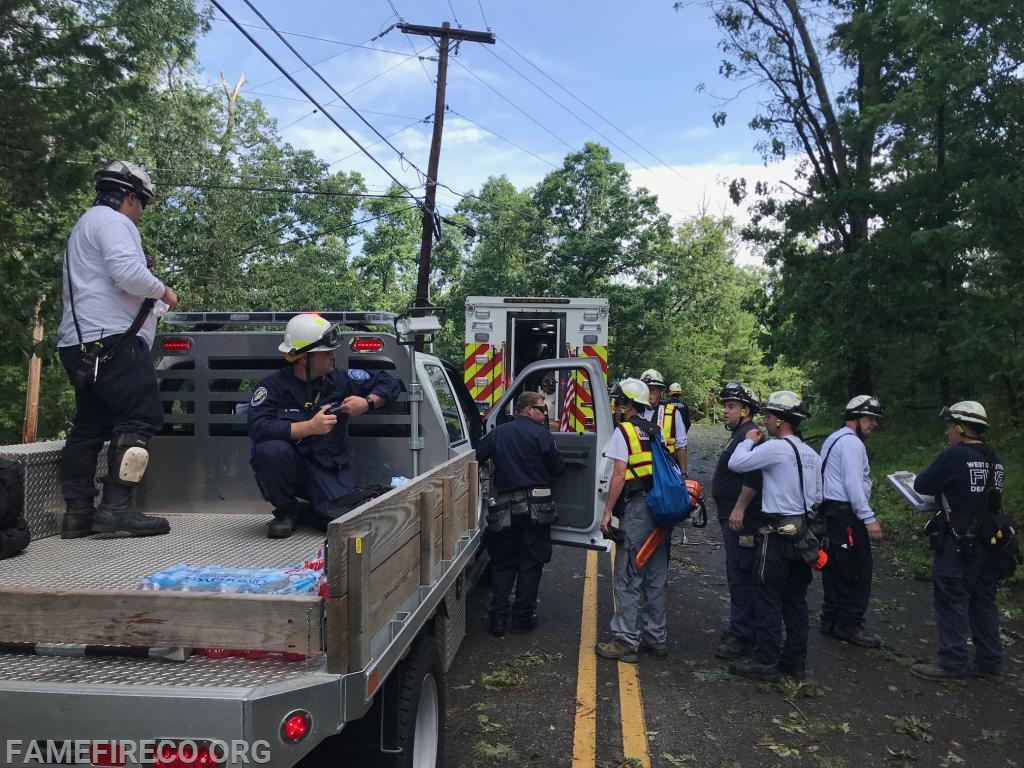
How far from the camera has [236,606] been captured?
7.60 feet

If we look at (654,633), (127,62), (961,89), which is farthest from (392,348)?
(961,89)

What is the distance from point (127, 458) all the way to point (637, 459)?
3.31 m

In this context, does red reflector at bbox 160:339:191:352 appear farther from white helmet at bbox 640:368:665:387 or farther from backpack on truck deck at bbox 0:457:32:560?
white helmet at bbox 640:368:665:387

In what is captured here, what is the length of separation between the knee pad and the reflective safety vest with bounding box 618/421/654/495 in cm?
316

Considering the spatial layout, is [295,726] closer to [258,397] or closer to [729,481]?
[258,397]

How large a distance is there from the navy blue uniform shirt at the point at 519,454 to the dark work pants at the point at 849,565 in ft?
7.23

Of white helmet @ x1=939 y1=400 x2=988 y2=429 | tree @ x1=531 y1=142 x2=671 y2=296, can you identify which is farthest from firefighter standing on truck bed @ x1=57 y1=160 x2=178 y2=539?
tree @ x1=531 y1=142 x2=671 y2=296

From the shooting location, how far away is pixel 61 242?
7648mm

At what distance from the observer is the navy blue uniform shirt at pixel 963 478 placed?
5301mm

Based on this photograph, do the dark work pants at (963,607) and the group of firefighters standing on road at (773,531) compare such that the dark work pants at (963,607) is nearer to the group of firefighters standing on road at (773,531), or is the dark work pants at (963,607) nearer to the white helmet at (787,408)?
the group of firefighters standing on road at (773,531)

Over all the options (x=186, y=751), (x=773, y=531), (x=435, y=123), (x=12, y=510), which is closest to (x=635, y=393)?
(x=773, y=531)

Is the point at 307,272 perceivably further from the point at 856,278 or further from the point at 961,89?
the point at 961,89

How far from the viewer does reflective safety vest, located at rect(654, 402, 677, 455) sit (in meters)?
8.45

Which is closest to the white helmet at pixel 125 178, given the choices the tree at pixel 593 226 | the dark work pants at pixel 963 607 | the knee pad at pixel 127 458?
the knee pad at pixel 127 458
